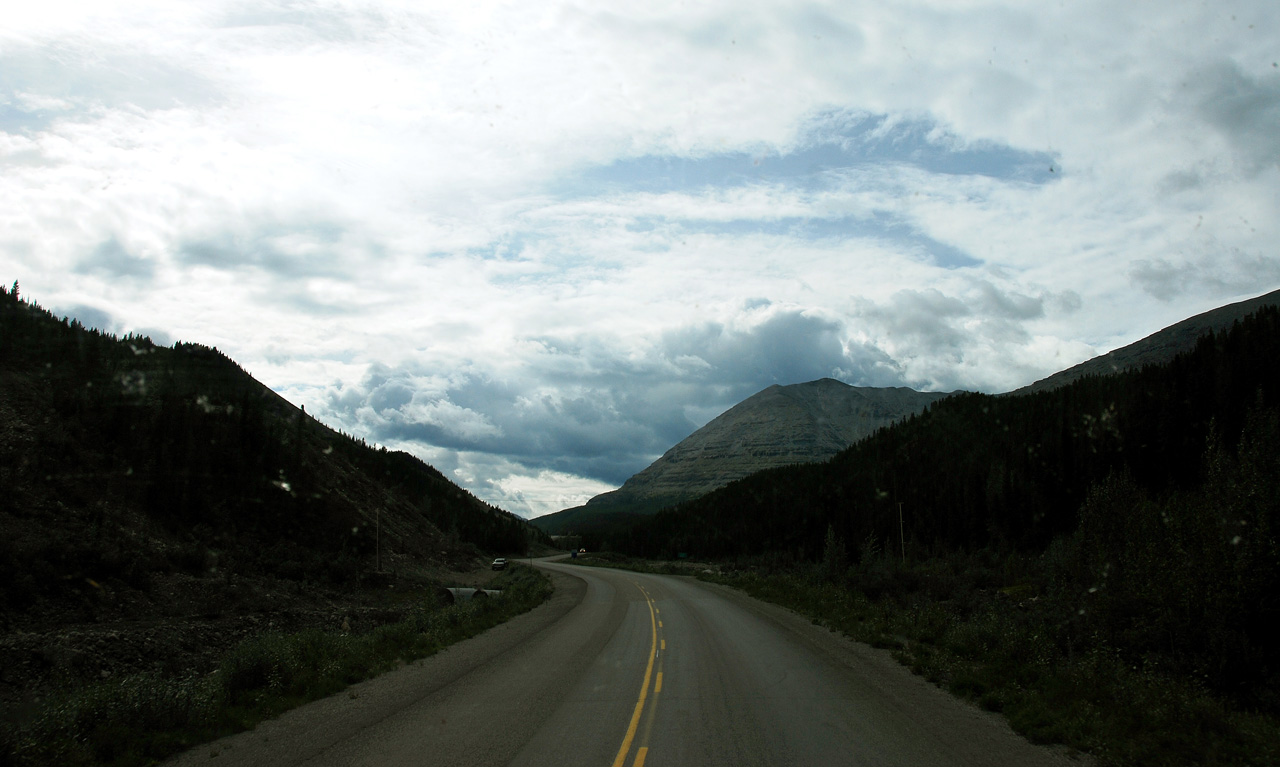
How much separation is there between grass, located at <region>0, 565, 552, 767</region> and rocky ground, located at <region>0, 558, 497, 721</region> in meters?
3.17

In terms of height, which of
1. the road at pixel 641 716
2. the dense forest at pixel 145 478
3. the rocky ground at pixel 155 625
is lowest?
the rocky ground at pixel 155 625

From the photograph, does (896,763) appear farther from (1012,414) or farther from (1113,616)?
(1012,414)

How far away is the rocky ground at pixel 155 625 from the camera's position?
1714 centimetres

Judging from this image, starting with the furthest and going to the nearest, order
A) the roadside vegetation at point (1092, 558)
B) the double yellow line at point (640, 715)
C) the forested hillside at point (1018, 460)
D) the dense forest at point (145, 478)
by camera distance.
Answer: the forested hillside at point (1018, 460) < the dense forest at point (145, 478) < the roadside vegetation at point (1092, 558) < the double yellow line at point (640, 715)

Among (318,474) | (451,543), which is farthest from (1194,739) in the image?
(451,543)

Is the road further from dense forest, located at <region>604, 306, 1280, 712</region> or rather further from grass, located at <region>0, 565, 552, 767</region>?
dense forest, located at <region>604, 306, 1280, 712</region>

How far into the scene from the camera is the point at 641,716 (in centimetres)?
1013

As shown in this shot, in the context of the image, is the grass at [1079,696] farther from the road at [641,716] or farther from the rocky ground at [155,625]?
the rocky ground at [155,625]

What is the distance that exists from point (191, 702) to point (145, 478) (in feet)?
121

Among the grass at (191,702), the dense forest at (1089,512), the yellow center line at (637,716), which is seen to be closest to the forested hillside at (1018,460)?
the dense forest at (1089,512)

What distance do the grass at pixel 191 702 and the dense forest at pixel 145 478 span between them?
15247 mm

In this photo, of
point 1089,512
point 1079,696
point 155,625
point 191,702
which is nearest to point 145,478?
point 155,625

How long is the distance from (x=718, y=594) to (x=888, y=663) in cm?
2424

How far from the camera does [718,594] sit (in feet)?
126
